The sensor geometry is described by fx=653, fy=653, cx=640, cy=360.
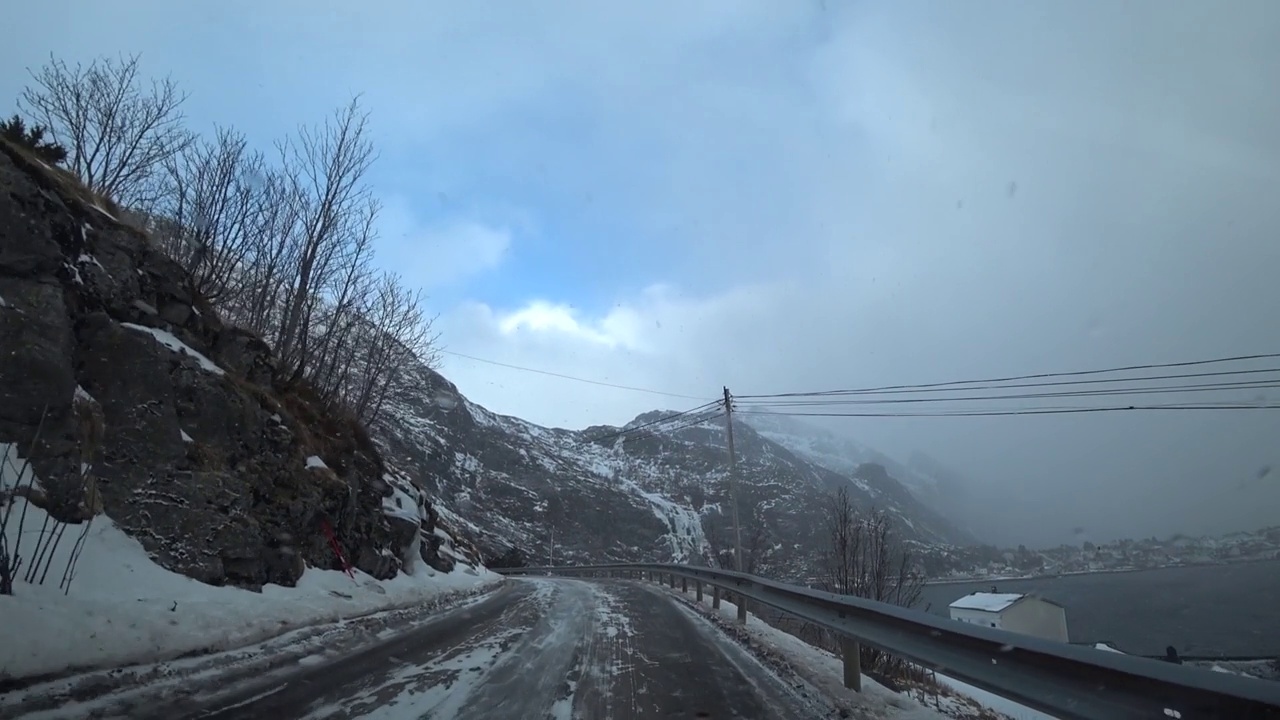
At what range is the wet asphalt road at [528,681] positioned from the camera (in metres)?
5.27

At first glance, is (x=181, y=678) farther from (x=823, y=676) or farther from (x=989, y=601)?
(x=989, y=601)

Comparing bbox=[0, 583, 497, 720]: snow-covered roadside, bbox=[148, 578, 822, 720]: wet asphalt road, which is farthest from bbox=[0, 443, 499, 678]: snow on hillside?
bbox=[148, 578, 822, 720]: wet asphalt road

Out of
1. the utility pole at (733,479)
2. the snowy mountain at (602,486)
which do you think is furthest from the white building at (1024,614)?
the snowy mountain at (602,486)

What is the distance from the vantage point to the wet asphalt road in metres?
5.27

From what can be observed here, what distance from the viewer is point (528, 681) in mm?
6547

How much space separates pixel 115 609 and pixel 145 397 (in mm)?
4721

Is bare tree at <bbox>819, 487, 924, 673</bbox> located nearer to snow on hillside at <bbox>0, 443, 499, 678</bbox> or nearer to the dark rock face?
snow on hillside at <bbox>0, 443, 499, 678</bbox>

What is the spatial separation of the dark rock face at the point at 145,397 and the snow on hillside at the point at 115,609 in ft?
1.72

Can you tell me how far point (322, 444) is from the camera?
16984 mm

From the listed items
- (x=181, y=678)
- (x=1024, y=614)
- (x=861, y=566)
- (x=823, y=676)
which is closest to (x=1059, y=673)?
(x=823, y=676)

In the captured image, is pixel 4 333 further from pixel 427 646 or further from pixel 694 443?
pixel 694 443

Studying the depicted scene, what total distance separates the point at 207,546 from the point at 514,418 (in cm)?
13877

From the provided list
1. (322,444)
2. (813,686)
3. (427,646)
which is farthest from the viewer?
(322,444)

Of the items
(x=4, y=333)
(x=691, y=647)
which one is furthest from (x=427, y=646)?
(x=4, y=333)
